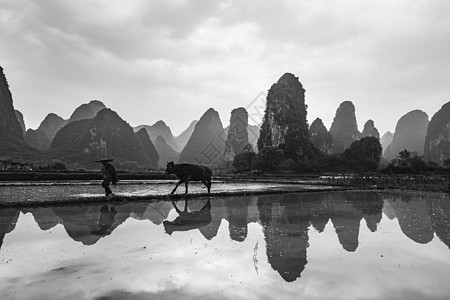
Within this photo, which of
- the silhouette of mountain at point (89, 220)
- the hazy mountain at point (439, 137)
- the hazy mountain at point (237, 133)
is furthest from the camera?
the hazy mountain at point (237, 133)

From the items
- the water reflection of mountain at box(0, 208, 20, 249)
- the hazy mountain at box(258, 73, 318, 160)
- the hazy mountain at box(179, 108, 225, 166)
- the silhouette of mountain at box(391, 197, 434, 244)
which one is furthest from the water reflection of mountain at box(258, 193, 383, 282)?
the hazy mountain at box(179, 108, 225, 166)

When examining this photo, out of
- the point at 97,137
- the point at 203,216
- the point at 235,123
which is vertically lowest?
the point at 203,216

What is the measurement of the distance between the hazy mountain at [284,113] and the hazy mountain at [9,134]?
74.8m

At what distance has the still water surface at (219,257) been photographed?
13.5 feet

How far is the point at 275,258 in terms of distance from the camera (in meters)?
5.58

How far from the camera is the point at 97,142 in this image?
121938 mm

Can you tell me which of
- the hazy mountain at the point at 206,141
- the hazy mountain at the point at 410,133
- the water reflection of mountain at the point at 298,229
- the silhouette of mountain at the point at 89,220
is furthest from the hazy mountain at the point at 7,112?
the hazy mountain at the point at 410,133

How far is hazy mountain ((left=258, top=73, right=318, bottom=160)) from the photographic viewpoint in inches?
3885

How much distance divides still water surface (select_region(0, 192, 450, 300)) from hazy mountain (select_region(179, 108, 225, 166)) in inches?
6138

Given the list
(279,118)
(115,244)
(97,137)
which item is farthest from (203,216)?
(97,137)

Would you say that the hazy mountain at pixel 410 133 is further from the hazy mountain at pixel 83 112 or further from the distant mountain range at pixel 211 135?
the hazy mountain at pixel 83 112

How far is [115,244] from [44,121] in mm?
226501

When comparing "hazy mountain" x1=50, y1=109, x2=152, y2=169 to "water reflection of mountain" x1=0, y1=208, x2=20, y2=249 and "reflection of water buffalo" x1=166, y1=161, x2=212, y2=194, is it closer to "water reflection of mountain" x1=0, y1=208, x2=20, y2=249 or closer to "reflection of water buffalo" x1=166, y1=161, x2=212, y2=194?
"reflection of water buffalo" x1=166, y1=161, x2=212, y2=194

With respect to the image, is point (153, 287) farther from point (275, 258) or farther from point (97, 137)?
point (97, 137)
